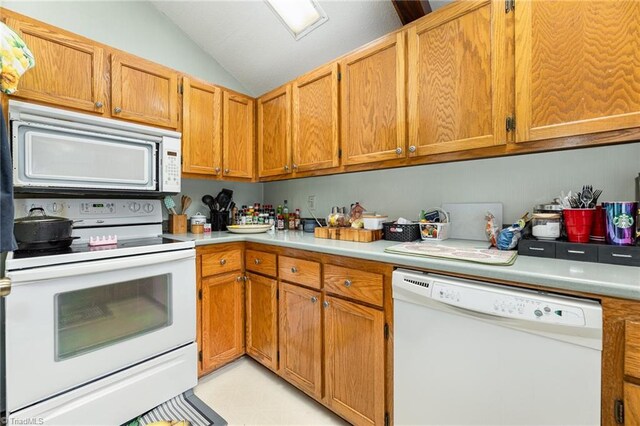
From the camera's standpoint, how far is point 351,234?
166 cm

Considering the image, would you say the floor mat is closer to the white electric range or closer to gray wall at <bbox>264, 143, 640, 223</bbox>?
the white electric range

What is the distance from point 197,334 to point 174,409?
15.2 inches

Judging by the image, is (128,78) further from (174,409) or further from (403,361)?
(403,361)

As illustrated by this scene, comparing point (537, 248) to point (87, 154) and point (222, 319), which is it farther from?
point (87, 154)

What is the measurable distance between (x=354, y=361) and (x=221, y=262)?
3.43ft

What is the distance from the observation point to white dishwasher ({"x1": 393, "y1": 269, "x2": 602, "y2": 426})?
0.79m

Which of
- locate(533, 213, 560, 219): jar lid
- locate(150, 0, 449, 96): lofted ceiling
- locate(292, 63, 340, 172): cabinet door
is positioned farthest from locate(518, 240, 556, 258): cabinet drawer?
locate(150, 0, 449, 96): lofted ceiling

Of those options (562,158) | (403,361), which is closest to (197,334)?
(403,361)

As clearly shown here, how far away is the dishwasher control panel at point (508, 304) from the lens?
788 millimetres

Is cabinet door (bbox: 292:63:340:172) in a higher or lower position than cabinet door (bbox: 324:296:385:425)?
higher

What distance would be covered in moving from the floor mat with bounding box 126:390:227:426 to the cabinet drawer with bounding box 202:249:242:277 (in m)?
0.71

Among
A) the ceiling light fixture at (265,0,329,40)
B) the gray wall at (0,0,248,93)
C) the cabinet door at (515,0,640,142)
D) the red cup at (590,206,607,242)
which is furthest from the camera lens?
the ceiling light fixture at (265,0,329,40)

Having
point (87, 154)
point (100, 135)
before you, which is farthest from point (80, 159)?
point (100, 135)

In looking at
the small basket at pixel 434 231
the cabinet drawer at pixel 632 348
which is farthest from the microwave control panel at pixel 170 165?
the cabinet drawer at pixel 632 348
